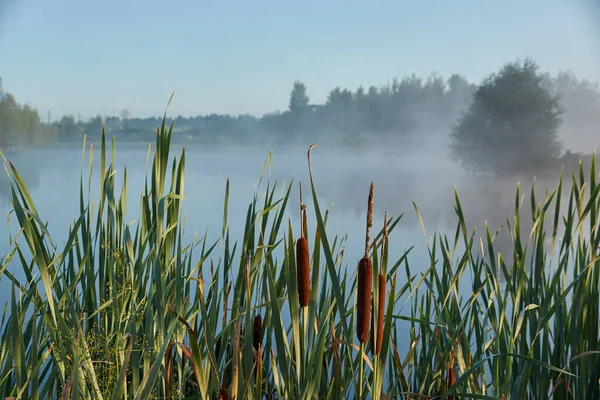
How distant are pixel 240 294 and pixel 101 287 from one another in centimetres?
20

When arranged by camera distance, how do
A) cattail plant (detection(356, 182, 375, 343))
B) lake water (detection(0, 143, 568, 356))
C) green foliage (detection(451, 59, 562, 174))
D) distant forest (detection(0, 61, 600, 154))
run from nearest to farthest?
cattail plant (detection(356, 182, 375, 343)), lake water (detection(0, 143, 568, 356)), distant forest (detection(0, 61, 600, 154)), green foliage (detection(451, 59, 562, 174))

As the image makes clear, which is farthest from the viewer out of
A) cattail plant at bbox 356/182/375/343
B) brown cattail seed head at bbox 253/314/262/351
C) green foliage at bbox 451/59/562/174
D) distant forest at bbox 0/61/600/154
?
green foliage at bbox 451/59/562/174

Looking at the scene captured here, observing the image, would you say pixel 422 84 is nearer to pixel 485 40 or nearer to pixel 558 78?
pixel 485 40

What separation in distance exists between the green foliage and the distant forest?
110 millimetres

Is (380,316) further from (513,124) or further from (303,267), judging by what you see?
(513,124)

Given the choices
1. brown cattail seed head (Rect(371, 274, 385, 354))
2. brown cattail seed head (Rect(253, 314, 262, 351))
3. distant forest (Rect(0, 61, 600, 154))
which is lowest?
A: brown cattail seed head (Rect(253, 314, 262, 351))

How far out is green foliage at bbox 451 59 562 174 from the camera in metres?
3.85

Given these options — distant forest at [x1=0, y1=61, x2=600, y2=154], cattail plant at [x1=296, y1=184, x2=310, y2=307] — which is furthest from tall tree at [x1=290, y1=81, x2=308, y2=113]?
cattail plant at [x1=296, y1=184, x2=310, y2=307]

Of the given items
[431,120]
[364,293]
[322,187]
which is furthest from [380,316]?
[431,120]

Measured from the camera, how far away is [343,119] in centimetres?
338

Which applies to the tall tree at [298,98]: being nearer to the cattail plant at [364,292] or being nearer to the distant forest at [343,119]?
the distant forest at [343,119]

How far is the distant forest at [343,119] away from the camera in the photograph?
121 inches

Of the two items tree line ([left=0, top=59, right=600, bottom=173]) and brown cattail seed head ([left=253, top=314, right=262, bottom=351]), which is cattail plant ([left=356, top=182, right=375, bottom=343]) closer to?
brown cattail seed head ([left=253, top=314, right=262, bottom=351])

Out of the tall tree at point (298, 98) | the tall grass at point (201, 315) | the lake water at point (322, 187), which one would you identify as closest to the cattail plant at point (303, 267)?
the tall grass at point (201, 315)
